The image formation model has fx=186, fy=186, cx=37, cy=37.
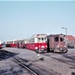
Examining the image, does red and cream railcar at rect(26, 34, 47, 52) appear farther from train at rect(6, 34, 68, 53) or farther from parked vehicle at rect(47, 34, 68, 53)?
parked vehicle at rect(47, 34, 68, 53)

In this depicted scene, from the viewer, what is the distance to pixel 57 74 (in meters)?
11.6

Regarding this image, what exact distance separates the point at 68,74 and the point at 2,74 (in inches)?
165

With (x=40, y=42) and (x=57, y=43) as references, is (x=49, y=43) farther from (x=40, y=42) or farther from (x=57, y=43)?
(x=40, y=42)

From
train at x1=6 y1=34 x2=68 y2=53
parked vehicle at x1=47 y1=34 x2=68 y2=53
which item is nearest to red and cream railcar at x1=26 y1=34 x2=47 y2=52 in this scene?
train at x1=6 y1=34 x2=68 y2=53

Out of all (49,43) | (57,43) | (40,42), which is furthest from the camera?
(40,42)

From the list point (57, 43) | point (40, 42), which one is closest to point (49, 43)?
point (57, 43)

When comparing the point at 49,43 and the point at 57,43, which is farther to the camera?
the point at 49,43

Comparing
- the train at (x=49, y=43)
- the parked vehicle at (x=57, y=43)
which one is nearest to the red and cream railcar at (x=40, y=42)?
the train at (x=49, y=43)

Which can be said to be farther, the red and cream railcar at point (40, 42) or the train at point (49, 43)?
the red and cream railcar at point (40, 42)

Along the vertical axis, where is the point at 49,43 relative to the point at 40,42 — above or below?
below

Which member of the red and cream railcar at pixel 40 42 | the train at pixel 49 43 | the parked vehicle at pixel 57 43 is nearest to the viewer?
the parked vehicle at pixel 57 43

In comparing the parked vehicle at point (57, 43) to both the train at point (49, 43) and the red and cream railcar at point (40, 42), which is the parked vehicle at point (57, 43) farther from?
A: the red and cream railcar at point (40, 42)

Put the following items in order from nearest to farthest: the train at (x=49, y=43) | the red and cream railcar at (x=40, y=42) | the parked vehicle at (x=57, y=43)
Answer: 1. the parked vehicle at (x=57, y=43)
2. the train at (x=49, y=43)
3. the red and cream railcar at (x=40, y=42)

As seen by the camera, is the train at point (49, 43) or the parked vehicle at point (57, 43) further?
the train at point (49, 43)
